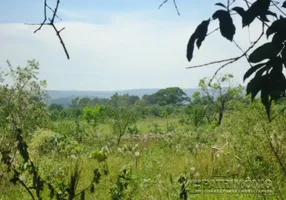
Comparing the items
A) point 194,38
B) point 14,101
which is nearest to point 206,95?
point 14,101

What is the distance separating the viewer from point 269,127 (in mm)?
4754

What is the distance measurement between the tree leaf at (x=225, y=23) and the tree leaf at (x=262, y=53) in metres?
0.07

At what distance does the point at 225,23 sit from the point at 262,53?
0.11m

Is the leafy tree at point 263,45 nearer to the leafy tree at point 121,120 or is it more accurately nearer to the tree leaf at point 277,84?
the tree leaf at point 277,84

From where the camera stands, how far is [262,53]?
87 cm

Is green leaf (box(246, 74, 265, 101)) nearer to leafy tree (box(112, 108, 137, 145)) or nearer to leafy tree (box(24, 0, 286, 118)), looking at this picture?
leafy tree (box(24, 0, 286, 118))

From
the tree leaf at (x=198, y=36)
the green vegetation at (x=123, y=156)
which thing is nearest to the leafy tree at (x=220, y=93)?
the green vegetation at (x=123, y=156)

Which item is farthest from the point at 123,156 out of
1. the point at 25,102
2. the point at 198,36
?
the point at 198,36

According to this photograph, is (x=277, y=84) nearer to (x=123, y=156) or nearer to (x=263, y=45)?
(x=263, y=45)

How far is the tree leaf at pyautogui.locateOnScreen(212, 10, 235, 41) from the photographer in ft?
3.06

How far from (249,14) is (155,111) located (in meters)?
26.5

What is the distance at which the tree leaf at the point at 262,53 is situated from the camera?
2.85 feet

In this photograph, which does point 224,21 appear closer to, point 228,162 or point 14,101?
point 228,162

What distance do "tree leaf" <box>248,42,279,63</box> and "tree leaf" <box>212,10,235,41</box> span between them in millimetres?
75
